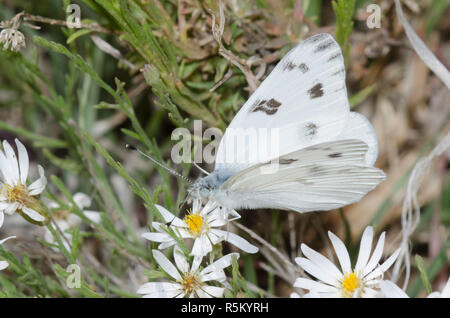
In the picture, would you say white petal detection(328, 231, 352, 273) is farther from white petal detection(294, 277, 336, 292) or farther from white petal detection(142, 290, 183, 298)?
white petal detection(142, 290, 183, 298)

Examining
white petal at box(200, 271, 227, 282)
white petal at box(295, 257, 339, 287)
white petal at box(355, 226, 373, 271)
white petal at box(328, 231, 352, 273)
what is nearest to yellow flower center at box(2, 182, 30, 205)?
white petal at box(200, 271, 227, 282)

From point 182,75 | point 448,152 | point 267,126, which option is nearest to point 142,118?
point 182,75

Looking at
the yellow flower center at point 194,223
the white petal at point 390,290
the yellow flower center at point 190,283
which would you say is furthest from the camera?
the yellow flower center at point 194,223

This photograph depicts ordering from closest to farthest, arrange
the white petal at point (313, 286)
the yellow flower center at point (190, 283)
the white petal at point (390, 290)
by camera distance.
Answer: the white petal at point (390, 290) < the white petal at point (313, 286) < the yellow flower center at point (190, 283)

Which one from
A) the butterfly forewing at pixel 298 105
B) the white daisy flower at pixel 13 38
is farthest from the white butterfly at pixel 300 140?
the white daisy flower at pixel 13 38

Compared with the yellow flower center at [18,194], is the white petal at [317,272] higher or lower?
lower

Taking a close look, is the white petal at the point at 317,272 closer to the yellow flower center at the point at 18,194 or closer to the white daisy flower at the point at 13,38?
the yellow flower center at the point at 18,194
